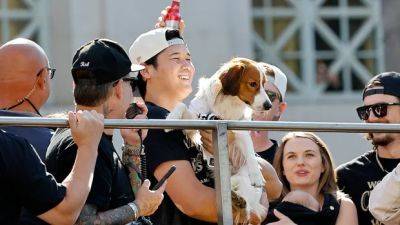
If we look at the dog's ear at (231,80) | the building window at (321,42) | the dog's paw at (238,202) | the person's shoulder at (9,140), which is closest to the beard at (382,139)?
the dog's ear at (231,80)

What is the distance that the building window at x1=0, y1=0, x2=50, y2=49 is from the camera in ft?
47.5

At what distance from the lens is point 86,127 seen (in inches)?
202

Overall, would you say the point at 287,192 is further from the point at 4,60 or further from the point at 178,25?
the point at 4,60

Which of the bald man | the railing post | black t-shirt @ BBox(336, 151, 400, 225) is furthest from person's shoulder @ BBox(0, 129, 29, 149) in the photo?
black t-shirt @ BBox(336, 151, 400, 225)

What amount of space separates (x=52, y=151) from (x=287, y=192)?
152cm

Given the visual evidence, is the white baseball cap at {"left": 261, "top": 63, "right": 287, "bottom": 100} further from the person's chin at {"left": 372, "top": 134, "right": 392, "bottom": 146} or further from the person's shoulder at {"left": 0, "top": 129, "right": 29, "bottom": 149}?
the person's shoulder at {"left": 0, "top": 129, "right": 29, "bottom": 149}

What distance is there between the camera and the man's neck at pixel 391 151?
663 cm

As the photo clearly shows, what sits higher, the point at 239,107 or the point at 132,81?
the point at 132,81

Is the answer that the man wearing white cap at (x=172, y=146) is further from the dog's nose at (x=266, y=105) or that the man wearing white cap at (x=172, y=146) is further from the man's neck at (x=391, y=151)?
the man's neck at (x=391, y=151)

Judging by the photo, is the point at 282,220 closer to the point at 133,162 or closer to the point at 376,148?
the point at 133,162

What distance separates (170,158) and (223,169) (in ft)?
1.01

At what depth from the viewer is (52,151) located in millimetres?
5352

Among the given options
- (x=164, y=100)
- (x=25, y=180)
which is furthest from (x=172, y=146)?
(x=25, y=180)

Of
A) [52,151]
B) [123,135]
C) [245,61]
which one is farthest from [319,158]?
[52,151]
